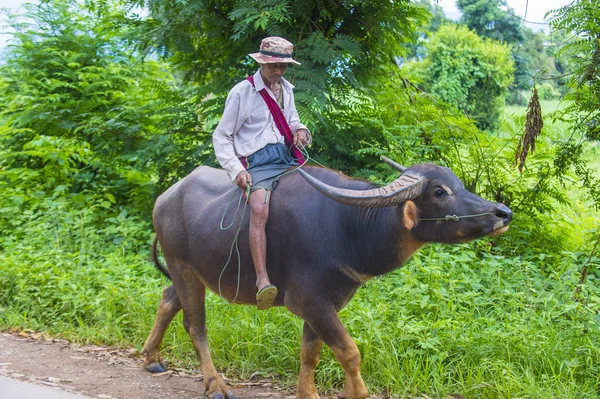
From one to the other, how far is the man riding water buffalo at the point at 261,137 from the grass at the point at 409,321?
1.17m

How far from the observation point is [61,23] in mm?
9641

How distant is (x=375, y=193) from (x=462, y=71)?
41.3ft

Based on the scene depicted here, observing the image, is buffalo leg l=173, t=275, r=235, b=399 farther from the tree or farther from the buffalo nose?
the tree

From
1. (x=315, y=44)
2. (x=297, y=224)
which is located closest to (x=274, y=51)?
(x=297, y=224)

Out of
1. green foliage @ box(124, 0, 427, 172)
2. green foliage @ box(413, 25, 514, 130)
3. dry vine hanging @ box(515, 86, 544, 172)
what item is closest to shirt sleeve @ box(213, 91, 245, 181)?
green foliage @ box(124, 0, 427, 172)

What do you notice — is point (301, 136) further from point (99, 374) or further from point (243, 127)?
point (99, 374)

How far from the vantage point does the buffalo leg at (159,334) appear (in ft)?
17.8

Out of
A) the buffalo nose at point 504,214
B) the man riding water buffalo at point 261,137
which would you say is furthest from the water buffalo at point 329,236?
the man riding water buffalo at point 261,137

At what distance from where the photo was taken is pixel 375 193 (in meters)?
3.93

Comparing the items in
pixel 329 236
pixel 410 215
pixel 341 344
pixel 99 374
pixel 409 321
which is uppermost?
pixel 410 215

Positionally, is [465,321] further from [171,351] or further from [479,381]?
[171,351]

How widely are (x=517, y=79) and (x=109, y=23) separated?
1332 cm

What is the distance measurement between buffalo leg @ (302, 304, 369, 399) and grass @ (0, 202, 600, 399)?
71 centimetres

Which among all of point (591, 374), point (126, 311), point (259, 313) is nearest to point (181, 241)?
point (259, 313)
